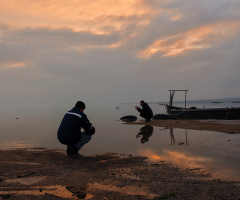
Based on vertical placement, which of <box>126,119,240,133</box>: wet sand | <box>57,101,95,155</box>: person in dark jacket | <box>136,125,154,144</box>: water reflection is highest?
<box>57,101,95,155</box>: person in dark jacket

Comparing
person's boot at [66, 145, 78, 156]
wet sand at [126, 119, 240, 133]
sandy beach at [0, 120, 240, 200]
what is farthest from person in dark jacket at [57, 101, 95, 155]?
wet sand at [126, 119, 240, 133]

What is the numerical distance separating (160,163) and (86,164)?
202cm

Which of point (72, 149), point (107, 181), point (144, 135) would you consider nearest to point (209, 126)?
point (144, 135)

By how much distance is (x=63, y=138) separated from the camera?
7285 mm

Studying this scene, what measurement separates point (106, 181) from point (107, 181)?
0.02 m

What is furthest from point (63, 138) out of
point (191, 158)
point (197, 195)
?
point (197, 195)

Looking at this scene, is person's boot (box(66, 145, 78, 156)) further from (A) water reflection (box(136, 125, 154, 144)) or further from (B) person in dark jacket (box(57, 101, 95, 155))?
(A) water reflection (box(136, 125, 154, 144))

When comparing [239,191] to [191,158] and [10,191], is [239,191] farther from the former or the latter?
[10,191]

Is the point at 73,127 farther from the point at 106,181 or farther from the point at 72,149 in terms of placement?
the point at 106,181

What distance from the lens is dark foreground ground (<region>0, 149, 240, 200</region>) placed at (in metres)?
3.80

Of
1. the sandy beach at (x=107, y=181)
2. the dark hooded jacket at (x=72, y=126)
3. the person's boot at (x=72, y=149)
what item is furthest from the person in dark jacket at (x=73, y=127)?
the sandy beach at (x=107, y=181)

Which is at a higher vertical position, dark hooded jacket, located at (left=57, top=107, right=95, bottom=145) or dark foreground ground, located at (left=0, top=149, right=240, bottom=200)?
dark hooded jacket, located at (left=57, top=107, right=95, bottom=145)

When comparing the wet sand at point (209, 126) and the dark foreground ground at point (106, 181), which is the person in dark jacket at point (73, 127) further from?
the wet sand at point (209, 126)

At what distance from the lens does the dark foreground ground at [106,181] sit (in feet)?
12.5
